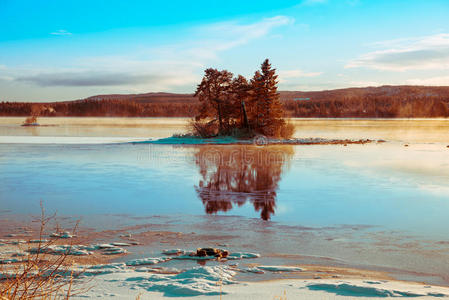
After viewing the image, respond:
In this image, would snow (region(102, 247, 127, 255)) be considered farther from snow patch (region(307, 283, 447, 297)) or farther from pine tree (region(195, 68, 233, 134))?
pine tree (region(195, 68, 233, 134))

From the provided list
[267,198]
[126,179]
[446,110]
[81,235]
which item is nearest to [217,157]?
[126,179]

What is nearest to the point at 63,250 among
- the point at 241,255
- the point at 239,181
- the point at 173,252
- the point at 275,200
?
the point at 173,252

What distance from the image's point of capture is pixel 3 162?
18000 mm

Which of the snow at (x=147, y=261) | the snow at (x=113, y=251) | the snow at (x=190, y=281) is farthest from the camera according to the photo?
the snow at (x=113, y=251)

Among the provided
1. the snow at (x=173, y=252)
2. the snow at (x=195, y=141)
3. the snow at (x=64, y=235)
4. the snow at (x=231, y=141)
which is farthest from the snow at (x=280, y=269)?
the snow at (x=195, y=141)

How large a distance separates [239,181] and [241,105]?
20.0 metres

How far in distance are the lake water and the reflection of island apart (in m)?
0.03

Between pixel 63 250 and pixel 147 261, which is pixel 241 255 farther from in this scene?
pixel 63 250

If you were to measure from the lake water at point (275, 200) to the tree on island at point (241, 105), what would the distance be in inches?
546

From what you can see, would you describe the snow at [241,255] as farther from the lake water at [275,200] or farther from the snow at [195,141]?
the snow at [195,141]

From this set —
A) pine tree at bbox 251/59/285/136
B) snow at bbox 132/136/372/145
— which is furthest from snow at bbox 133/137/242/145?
pine tree at bbox 251/59/285/136

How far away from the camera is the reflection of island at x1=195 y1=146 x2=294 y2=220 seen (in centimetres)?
1016

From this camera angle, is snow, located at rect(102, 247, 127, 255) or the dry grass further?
snow, located at rect(102, 247, 127, 255)

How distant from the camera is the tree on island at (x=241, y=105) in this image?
32.3m
